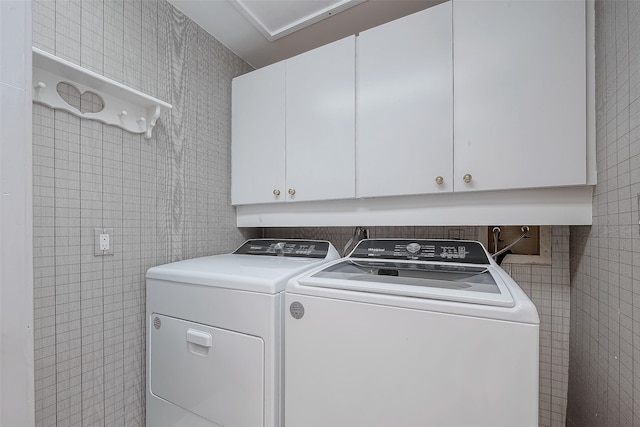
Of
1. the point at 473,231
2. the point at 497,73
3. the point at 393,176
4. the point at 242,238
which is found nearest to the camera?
the point at 497,73

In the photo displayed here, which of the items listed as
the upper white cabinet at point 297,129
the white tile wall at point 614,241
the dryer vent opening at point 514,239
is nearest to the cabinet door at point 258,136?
the upper white cabinet at point 297,129

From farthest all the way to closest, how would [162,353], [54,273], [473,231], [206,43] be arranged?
[206,43], [473,231], [162,353], [54,273]

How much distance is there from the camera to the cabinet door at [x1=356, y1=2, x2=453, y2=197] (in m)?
1.34

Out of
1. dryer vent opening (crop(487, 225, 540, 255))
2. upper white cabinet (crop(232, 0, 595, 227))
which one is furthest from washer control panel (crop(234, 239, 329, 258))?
dryer vent opening (crop(487, 225, 540, 255))

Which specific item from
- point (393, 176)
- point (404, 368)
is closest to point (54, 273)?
point (404, 368)

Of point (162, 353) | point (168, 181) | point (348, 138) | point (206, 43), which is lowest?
point (162, 353)

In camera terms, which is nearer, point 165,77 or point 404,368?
point 404,368

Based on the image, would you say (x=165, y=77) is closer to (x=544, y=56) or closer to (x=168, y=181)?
(x=168, y=181)

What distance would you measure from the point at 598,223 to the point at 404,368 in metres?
0.98

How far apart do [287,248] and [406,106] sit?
1.05 m

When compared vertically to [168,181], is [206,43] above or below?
above

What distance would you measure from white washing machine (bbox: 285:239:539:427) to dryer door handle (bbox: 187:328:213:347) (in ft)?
1.16

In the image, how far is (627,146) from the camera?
0.92 meters

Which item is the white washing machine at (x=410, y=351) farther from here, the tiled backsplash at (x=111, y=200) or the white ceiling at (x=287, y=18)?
the white ceiling at (x=287, y=18)
